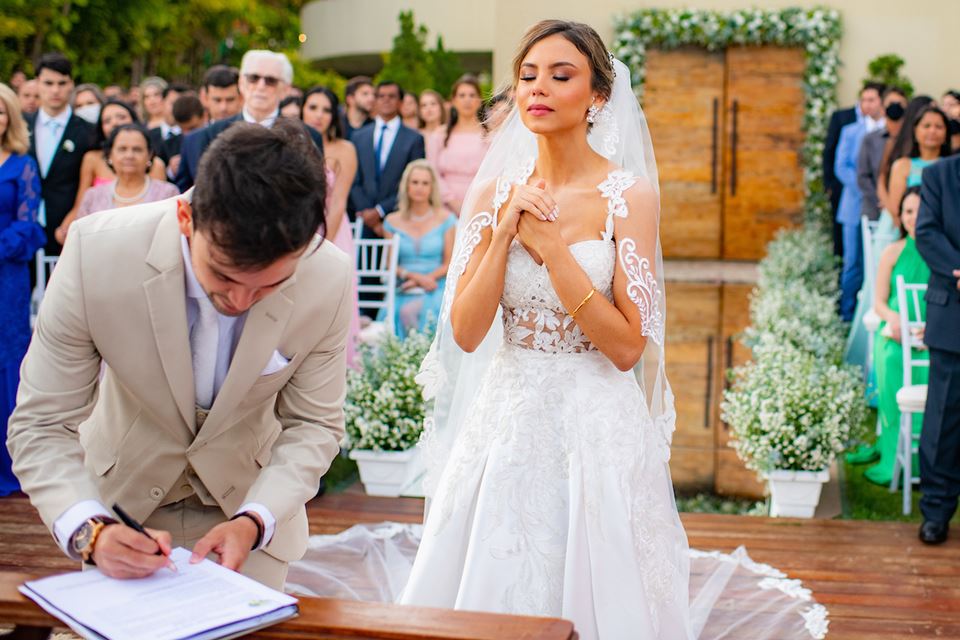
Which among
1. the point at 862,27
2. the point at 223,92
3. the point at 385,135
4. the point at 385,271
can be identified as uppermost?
the point at 862,27

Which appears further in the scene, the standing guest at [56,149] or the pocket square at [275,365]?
the standing guest at [56,149]

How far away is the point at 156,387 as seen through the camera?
2.37 metres

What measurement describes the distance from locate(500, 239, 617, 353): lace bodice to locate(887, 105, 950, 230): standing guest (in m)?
5.40

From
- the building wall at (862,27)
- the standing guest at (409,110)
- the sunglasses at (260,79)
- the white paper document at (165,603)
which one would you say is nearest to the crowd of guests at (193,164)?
the sunglasses at (260,79)

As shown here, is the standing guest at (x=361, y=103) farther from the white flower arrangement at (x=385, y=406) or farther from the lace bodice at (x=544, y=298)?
the lace bodice at (x=544, y=298)

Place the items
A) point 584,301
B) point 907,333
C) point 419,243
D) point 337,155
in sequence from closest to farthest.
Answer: point 584,301 < point 907,333 < point 337,155 < point 419,243

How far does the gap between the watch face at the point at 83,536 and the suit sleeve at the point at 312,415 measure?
14.0 inches

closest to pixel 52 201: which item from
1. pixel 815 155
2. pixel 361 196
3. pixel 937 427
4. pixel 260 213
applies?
pixel 361 196

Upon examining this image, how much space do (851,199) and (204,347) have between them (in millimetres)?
10558

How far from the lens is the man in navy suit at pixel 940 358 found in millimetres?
5293

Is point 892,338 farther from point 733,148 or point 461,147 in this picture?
point 733,148

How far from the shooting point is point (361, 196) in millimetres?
8727

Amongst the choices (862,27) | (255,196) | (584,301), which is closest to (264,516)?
(255,196)


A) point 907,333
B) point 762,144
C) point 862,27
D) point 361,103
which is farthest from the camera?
point 762,144
